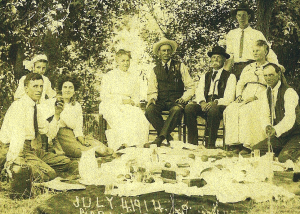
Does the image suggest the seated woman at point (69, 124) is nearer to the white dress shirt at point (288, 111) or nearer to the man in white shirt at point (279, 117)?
the man in white shirt at point (279, 117)

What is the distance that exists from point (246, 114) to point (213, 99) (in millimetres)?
753

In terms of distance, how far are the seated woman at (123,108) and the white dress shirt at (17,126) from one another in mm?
1930

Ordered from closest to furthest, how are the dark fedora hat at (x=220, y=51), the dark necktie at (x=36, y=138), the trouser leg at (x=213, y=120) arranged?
the dark necktie at (x=36, y=138), the trouser leg at (x=213, y=120), the dark fedora hat at (x=220, y=51)

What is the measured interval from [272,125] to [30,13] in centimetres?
378

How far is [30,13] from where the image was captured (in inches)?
243

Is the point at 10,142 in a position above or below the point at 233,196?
above

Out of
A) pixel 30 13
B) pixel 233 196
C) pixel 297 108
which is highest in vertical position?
pixel 30 13

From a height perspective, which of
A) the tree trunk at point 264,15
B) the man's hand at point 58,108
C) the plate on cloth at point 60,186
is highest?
the tree trunk at point 264,15

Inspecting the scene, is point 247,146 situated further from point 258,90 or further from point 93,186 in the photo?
point 93,186

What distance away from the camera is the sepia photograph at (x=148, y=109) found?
3854mm

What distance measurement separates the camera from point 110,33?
741 cm

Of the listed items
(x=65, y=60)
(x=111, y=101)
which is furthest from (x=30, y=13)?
(x=111, y=101)

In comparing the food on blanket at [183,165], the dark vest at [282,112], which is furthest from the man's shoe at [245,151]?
the food on blanket at [183,165]

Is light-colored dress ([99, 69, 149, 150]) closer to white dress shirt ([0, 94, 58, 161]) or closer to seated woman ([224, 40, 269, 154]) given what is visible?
seated woman ([224, 40, 269, 154])
